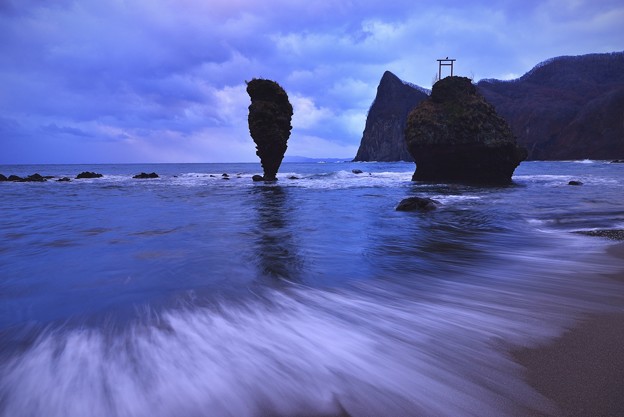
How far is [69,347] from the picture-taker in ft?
9.66

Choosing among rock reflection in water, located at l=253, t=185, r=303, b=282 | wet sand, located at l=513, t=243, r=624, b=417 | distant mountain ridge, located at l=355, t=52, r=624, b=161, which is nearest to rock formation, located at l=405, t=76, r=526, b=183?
rock reflection in water, located at l=253, t=185, r=303, b=282

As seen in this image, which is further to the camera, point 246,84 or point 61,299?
point 246,84

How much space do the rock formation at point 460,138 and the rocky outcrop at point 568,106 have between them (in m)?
110

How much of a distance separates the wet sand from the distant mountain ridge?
137891mm

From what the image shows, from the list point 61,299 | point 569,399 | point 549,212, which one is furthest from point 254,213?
point 569,399

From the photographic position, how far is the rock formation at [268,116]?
33969 millimetres

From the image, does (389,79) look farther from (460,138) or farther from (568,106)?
(460,138)

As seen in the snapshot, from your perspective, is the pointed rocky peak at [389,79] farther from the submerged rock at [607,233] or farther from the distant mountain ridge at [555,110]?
the submerged rock at [607,233]

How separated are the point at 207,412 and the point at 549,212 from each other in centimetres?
1219

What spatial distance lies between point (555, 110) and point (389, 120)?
210 ft

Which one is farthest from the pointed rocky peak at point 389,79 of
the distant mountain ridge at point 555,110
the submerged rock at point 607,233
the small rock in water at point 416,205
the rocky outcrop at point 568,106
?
the submerged rock at point 607,233

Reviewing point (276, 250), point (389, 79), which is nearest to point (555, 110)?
point (389, 79)

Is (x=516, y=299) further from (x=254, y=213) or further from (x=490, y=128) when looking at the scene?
(x=490, y=128)

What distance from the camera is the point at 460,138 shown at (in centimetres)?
2723
